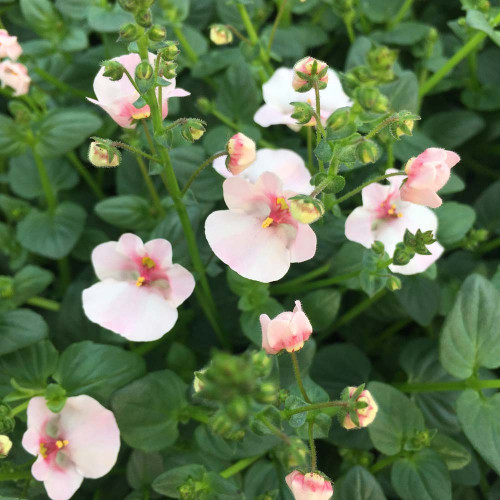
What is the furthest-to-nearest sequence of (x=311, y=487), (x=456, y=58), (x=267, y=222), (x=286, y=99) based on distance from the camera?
(x=456, y=58) < (x=286, y=99) < (x=267, y=222) < (x=311, y=487)

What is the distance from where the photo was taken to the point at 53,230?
1017 millimetres

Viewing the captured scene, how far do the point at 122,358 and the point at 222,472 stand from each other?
0.68 ft

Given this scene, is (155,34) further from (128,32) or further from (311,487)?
(311,487)

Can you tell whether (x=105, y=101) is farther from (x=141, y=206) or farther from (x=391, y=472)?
(x=391, y=472)

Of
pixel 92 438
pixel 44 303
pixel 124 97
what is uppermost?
pixel 124 97

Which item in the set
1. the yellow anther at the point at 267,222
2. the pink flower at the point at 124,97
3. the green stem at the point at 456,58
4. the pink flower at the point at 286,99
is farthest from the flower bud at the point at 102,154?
the green stem at the point at 456,58

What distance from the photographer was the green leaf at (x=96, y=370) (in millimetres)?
802

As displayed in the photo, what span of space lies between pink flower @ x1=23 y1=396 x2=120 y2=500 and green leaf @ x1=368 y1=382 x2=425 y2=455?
35 cm

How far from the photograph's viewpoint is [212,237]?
0.67 metres

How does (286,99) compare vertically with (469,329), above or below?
above

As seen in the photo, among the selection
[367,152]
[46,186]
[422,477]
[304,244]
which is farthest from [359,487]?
[46,186]

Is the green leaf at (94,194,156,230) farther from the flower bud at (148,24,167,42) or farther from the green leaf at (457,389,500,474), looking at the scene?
the green leaf at (457,389,500,474)

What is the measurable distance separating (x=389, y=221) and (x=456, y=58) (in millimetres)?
374

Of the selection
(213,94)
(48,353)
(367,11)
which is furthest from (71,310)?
(367,11)
